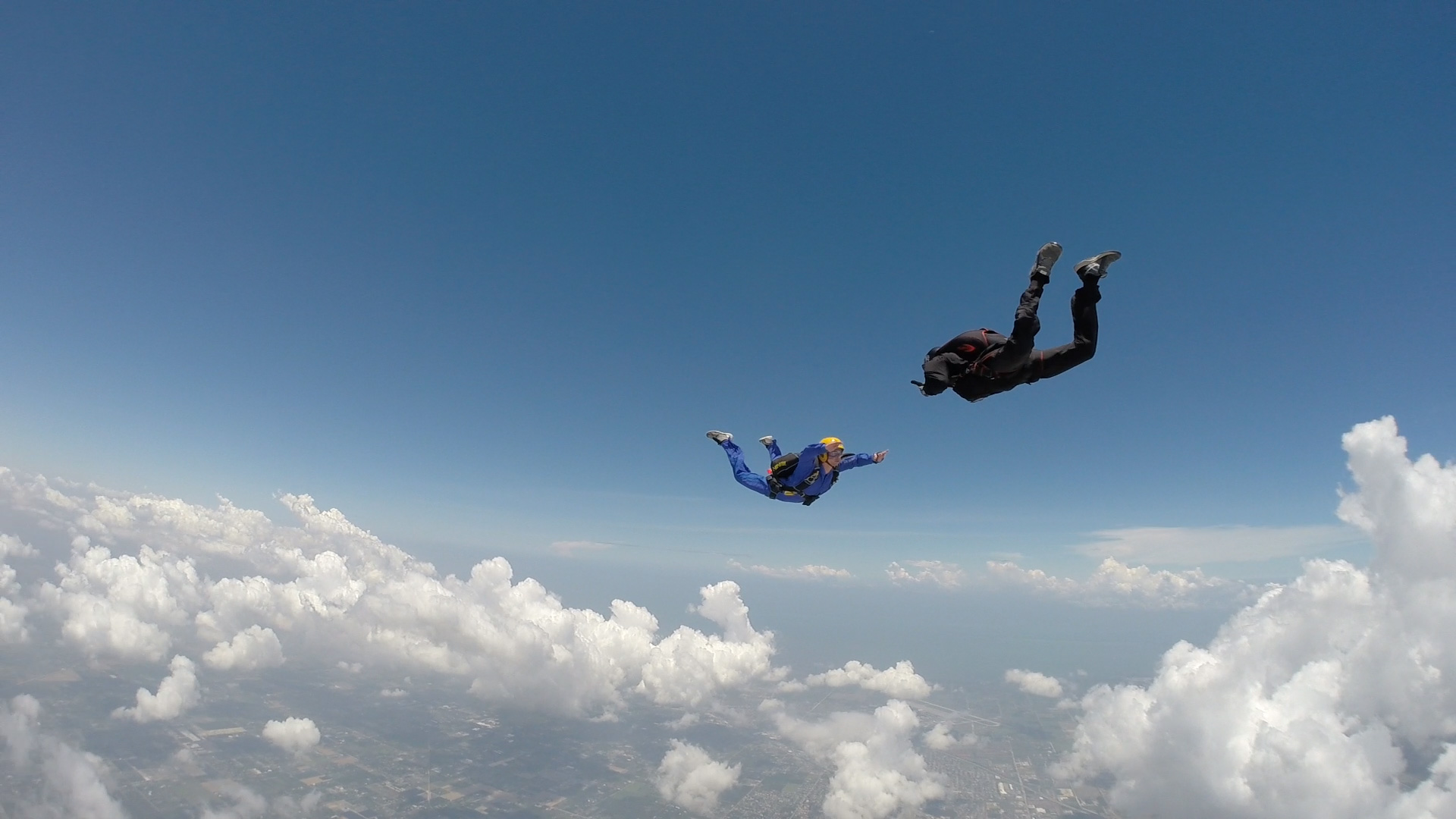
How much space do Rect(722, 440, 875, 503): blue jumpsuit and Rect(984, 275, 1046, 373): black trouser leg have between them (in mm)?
3770

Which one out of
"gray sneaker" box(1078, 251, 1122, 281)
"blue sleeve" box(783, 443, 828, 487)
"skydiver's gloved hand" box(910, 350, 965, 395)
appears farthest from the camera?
"blue sleeve" box(783, 443, 828, 487)

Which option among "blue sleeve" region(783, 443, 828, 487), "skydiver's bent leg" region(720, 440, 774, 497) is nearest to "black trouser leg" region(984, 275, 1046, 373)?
"blue sleeve" region(783, 443, 828, 487)

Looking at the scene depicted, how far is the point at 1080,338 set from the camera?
5.37 meters

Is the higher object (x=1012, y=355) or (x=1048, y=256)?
(x=1048, y=256)

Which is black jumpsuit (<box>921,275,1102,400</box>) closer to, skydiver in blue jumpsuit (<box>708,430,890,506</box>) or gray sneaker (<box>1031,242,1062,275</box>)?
gray sneaker (<box>1031,242,1062,275</box>)

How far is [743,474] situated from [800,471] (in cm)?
138

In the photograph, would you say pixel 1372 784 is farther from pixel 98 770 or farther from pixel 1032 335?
pixel 98 770

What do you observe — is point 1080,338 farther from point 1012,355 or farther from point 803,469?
point 803,469

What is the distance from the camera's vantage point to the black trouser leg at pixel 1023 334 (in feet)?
17.1

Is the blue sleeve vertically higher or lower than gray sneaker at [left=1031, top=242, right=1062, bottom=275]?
lower

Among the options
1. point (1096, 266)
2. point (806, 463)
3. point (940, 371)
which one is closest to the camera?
point (1096, 266)

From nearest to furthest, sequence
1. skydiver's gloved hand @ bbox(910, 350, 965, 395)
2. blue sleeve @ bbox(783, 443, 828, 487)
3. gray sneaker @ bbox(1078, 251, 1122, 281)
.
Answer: gray sneaker @ bbox(1078, 251, 1122, 281)
skydiver's gloved hand @ bbox(910, 350, 965, 395)
blue sleeve @ bbox(783, 443, 828, 487)

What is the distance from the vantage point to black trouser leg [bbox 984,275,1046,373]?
5.21m

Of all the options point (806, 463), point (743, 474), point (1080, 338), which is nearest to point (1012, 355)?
point (1080, 338)
